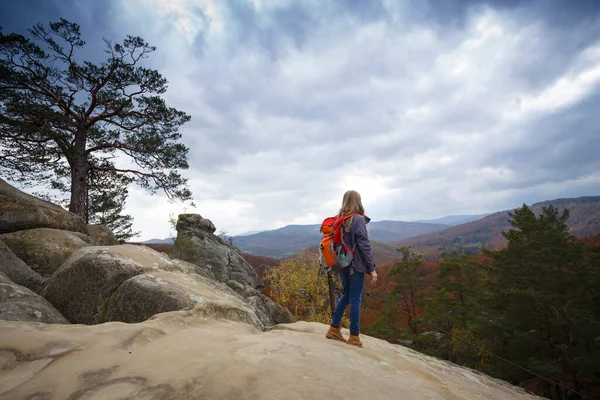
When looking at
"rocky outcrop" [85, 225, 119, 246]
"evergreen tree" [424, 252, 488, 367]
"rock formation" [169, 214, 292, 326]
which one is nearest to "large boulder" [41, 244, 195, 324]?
"rocky outcrop" [85, 225, 119, 246]

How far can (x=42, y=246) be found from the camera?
31.3 feet

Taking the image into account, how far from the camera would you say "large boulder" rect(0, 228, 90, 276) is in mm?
9141

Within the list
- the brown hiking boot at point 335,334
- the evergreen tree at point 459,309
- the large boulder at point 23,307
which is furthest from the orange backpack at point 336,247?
the evergreen tree at point 459,309

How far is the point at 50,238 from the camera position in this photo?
998 cm

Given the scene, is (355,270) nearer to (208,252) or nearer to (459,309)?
(459,309)

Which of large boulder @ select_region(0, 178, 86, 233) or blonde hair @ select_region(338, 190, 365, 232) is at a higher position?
large boulder @ select_region(0, 178, 86, 233)

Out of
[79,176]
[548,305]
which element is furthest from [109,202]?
[548,305]

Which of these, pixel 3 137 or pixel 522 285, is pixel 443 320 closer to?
pixel 522 285

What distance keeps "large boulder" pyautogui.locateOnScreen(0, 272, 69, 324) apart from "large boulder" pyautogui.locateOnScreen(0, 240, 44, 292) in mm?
1584

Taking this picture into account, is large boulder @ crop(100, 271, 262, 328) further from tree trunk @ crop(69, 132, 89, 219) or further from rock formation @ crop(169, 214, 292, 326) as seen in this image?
rock formation @ crop(169, 214, 292, 326)

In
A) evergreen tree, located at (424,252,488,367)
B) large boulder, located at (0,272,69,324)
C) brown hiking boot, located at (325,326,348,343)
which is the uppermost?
large boulder, located at (0,272,69,324)

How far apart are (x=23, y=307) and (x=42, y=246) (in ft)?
18.4

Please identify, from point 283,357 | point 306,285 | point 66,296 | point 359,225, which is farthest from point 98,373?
point 306,285

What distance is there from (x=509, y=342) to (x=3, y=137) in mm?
31289
